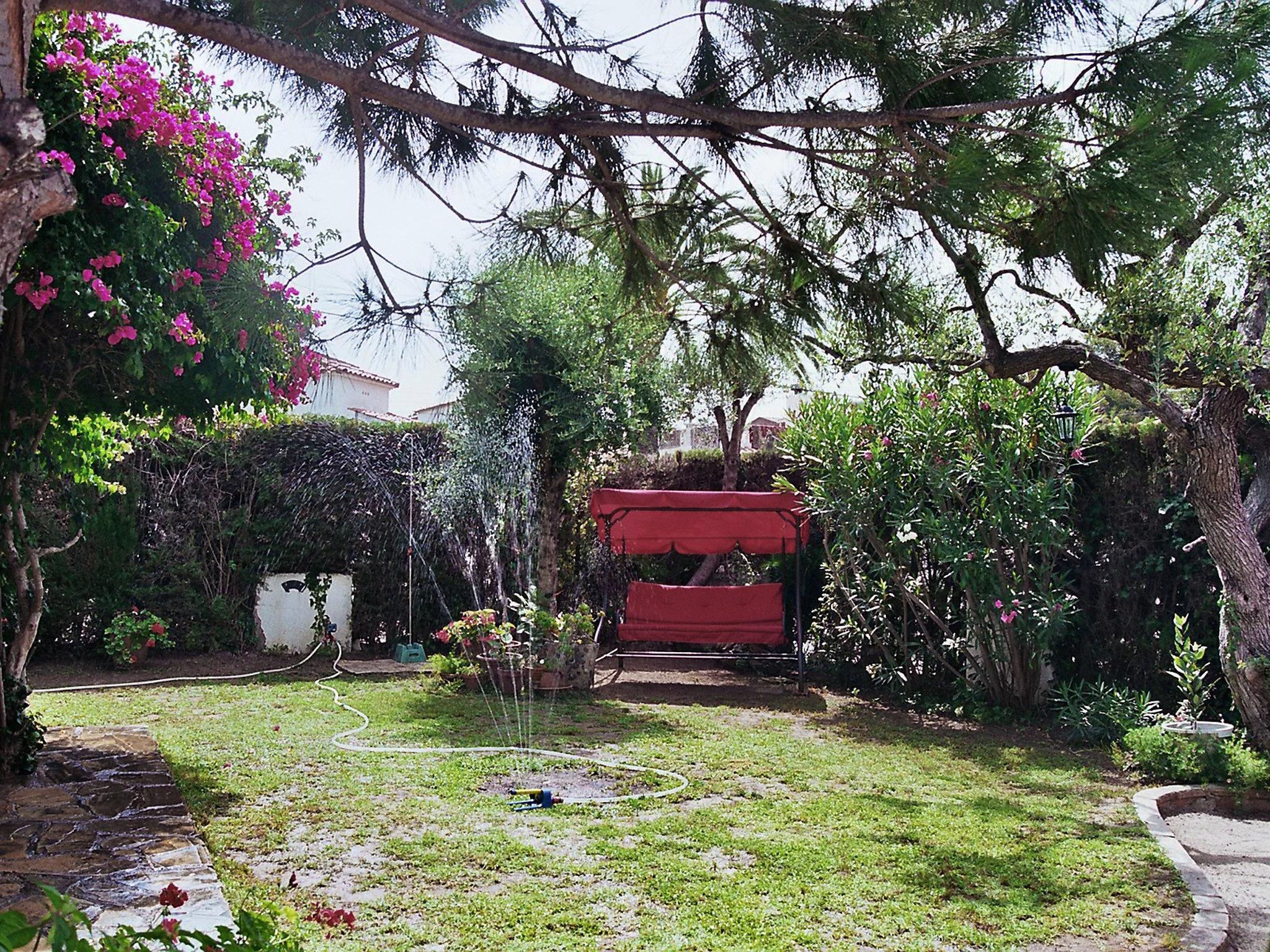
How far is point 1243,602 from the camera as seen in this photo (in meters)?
5.49

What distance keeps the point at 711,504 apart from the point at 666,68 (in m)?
5.34

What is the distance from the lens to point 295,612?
986 centimetres

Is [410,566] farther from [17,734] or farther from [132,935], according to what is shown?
[132,935]

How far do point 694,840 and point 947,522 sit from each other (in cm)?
375

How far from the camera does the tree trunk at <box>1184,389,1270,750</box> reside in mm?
5438

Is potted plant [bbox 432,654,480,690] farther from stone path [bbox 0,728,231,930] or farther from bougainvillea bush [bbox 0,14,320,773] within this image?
bougainvillea bush [bbox 0,14,320,773]

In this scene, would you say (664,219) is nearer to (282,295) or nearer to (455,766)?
(282,295)

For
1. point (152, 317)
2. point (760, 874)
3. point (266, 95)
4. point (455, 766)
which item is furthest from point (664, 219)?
point (455, 766)

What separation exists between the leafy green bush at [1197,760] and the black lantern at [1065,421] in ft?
6.42

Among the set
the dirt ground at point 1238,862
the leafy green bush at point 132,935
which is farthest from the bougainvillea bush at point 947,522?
the leafy green bush at point 132,935

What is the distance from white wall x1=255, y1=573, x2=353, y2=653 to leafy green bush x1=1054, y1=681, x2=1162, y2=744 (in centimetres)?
663

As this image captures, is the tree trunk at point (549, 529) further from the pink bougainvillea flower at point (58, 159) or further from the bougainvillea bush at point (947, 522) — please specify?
the pink bougainvillea flower at point (58, 159)

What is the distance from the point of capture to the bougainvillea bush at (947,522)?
22.2ft

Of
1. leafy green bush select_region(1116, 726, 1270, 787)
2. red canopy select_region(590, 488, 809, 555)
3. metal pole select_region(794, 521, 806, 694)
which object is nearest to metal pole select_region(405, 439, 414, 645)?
red canopy select_region(590, 488, 809, 555)
